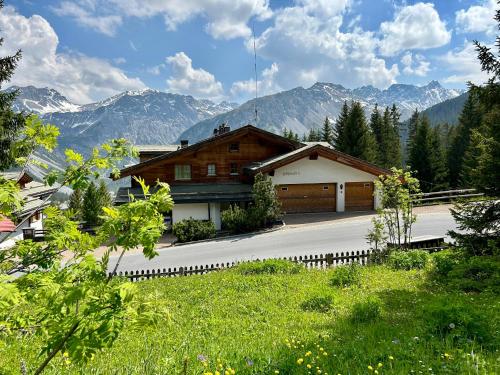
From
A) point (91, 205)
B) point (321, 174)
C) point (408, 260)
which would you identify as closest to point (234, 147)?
point (321, 174)

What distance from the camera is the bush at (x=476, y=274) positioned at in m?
9.73

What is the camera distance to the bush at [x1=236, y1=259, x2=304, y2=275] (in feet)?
46.6

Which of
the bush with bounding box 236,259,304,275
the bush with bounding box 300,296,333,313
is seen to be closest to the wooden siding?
the bush with bounding box 236,259,304,275

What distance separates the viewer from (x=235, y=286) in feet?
39.3

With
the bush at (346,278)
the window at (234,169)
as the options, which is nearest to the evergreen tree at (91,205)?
the window at (234,169)

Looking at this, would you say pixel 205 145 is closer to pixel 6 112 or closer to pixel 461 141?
pixel 6 112

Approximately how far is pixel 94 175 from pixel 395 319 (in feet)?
22.8

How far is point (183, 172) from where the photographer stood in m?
31.6

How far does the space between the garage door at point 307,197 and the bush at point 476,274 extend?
66.6ft

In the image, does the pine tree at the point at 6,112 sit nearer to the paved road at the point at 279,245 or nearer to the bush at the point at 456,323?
the paved road at the point at 279,245

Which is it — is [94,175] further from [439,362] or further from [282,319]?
[282,319]

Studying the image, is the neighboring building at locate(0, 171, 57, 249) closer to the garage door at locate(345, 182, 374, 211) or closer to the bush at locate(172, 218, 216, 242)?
the bush at locate(172, 218, 216, 242)

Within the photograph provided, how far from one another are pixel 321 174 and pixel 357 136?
1898 centimetres

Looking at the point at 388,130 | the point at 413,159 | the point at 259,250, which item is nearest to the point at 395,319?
the point at 259,250
